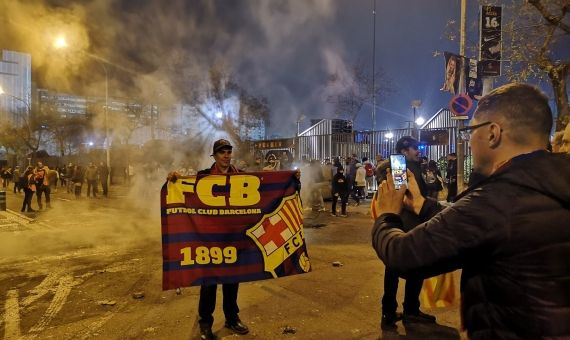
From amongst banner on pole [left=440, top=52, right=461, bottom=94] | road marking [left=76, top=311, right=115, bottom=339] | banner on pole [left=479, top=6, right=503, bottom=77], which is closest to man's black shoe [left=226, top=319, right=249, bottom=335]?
road marking [left=76, top=311, right=115, bottom=339]

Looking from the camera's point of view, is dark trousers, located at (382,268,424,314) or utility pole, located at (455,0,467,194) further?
utility pole, located at (455,0,467,194)

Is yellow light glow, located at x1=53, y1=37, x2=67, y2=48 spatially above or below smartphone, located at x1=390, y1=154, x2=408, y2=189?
above

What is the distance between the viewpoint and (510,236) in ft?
4.28

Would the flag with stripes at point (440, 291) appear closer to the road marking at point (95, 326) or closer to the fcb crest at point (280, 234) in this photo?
the fcb crest at point (280, 234)

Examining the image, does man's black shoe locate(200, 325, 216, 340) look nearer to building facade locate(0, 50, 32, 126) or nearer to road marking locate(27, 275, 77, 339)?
road marking locate(27, 275, 77, 339)

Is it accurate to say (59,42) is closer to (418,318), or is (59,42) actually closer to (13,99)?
(418,318)

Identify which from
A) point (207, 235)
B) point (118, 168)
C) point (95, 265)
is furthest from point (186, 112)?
point (207, 235)

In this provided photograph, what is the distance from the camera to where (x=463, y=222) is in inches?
53.4

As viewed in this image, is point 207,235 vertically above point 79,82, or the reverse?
point 79,82

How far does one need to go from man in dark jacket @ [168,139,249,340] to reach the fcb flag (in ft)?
0.39

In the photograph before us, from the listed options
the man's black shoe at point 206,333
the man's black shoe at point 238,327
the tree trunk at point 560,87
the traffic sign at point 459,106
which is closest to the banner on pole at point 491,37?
the traffic sign at point 459,106

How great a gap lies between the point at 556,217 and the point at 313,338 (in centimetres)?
303

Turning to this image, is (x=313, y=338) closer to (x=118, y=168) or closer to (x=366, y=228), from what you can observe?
(x=366, y=228)

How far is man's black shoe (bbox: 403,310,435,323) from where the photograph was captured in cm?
426
